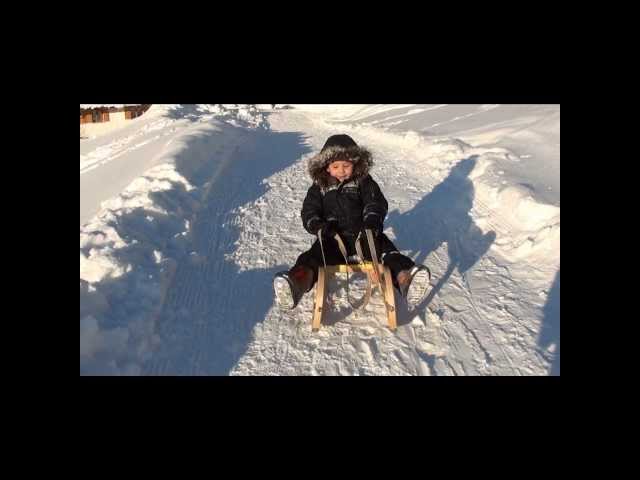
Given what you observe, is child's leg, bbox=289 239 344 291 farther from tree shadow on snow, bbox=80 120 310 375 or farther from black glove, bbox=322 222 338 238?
tree shadow on snow, bbox=80 120 310 375

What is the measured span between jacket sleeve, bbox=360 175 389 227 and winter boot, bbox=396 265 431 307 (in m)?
0.54

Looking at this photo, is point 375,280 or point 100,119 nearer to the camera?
point 375,280

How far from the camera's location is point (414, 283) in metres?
3.01

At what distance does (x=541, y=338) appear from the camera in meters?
2.94

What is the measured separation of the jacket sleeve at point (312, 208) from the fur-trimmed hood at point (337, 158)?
0.09 meters

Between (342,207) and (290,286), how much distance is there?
0.92 m

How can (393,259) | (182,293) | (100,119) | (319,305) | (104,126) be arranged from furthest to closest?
(100,119), (104,126), (182,293), (393,259), (319,305)

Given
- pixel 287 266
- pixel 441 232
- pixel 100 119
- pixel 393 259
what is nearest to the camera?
pixel 393 259

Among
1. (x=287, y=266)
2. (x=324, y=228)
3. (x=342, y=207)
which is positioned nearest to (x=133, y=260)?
(x=287, y=266)

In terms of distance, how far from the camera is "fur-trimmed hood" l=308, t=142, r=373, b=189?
343 cm

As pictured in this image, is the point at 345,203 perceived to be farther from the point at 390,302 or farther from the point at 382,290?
the point at 390,302

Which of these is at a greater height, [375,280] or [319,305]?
[375,280]

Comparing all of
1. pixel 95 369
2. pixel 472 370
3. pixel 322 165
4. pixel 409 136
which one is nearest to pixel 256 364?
pixel 95 369

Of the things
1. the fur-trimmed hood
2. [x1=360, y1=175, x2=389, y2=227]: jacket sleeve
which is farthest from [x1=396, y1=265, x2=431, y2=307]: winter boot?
the fur-trimmed hood
